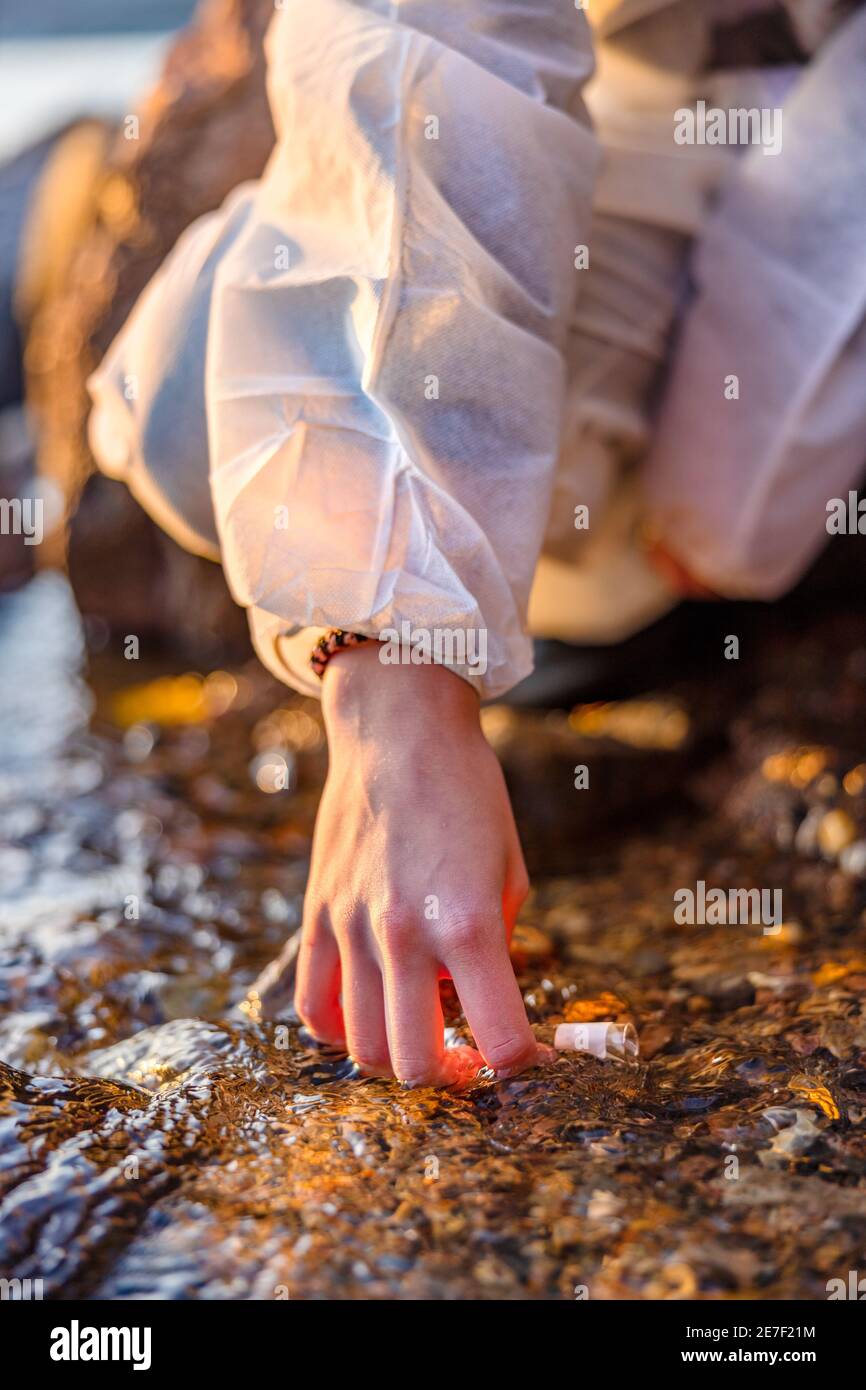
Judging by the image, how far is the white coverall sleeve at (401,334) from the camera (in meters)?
0.83

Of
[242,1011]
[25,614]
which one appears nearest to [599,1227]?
[242,1011]

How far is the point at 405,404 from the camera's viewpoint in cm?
85

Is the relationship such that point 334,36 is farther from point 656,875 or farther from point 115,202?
point 115,202

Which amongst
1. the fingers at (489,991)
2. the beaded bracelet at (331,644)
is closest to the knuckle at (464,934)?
the fingers at (489,991)

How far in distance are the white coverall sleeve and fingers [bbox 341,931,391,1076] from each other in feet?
0.69

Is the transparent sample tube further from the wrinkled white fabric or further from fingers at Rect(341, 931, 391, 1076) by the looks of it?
the wrinkled white fabric

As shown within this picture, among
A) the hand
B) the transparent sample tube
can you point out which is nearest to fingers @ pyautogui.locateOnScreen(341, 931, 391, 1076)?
the hand

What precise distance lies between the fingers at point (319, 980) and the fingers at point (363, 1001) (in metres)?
0.03

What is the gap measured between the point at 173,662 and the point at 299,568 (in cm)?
161

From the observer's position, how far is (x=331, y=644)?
2.82 feet

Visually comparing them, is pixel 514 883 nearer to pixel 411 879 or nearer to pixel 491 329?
pixel 411 879

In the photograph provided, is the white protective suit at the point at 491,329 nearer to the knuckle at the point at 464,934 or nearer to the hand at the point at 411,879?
the hand at the point at 411,879

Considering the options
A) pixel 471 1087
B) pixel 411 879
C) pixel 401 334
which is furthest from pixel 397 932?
pixel 401 334

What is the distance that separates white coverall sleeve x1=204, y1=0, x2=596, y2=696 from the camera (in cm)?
83
